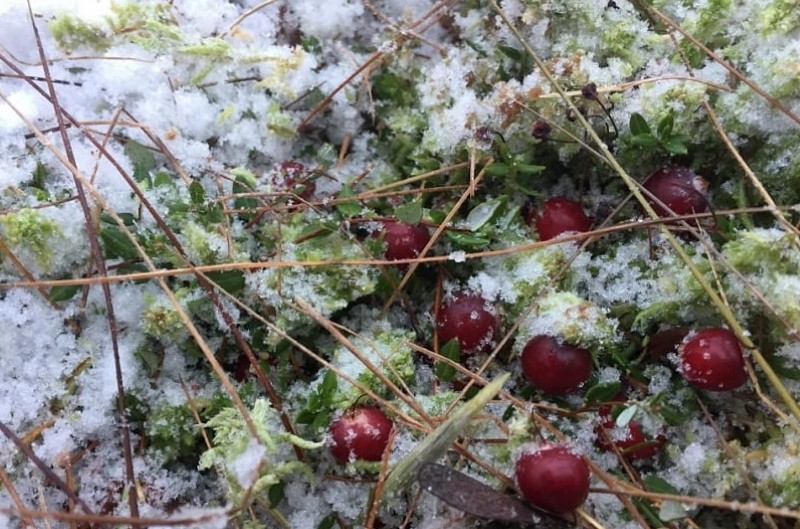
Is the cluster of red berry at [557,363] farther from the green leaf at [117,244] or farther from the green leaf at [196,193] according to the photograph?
the green leaf at [117,244]

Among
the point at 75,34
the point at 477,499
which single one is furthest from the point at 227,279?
the point at 75,34

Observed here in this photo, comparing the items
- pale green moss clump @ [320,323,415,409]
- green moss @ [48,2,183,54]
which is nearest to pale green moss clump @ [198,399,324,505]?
pale green moss clump @ [320,323,415,409]

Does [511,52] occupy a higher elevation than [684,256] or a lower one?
higher

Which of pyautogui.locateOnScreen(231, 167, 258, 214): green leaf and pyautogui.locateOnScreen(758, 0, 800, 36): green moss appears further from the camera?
pyautogui.locateOnScreen(231, 167, 258, 214): green leaf

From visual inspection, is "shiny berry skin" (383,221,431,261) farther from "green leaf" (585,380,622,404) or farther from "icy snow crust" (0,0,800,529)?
"green leaf" (585,380,622,404)

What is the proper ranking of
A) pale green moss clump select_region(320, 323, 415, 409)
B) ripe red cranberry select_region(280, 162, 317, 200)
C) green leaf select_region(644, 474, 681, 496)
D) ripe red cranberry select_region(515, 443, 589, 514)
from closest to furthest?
ripe red cranberry select_region(515, 443, 589, 514) < green leaf select_region(644, 474, 681, 496) < pale green moss clump select_region(320, 323, 415, 409) < ripe red cranberry select_region(280, 162, 317, 200)

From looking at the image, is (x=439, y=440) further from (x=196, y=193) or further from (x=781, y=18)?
(x=781, y=18)

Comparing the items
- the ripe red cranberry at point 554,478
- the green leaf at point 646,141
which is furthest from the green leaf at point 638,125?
the ripe red cranberry at point 554,478
